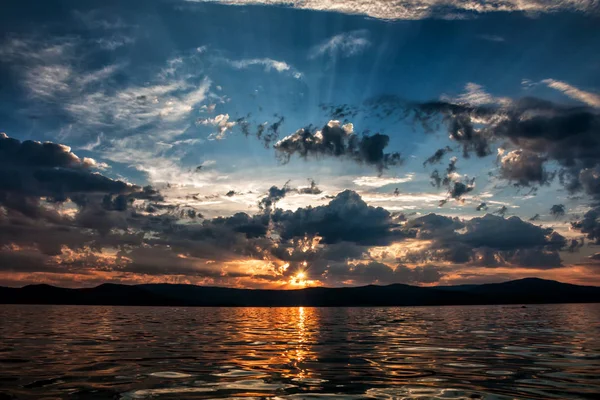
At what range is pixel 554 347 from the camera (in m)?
32.6

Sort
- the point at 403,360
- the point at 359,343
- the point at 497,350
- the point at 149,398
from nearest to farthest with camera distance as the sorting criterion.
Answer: the point at 149,398 < the point at 403,360 < the point at 497,350 < the point at 359,343

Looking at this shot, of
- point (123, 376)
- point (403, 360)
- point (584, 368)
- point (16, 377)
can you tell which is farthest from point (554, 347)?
point (16, 377)

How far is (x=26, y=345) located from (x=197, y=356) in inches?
595

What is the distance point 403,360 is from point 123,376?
Answer: 14441 millimetres

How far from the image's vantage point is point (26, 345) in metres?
33.7

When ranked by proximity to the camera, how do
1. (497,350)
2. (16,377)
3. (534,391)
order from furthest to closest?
(497,350)
(16,377)
(534,391)

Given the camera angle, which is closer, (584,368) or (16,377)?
(16,377)

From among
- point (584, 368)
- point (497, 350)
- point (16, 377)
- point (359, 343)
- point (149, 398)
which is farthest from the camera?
point (359, 343)

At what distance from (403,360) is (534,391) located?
9.58 m

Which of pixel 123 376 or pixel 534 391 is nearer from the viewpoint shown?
pixel 534 391

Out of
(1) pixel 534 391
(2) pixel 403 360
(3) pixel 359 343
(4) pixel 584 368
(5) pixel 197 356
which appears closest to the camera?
(1) pixel 534 391

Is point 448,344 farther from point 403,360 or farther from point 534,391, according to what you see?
point 534,391

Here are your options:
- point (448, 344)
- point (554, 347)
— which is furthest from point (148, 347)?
point (554, 347)

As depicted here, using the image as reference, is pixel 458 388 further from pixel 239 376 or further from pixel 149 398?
pixel 149 398
